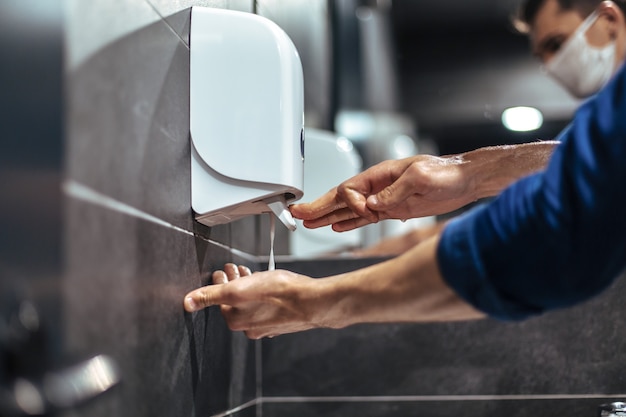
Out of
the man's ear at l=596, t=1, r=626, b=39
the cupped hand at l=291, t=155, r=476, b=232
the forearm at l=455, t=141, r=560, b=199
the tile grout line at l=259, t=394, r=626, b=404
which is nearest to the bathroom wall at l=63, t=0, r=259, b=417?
the cupped hand at l=291, t=155, r=476, b=232

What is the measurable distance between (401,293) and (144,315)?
1.14ft

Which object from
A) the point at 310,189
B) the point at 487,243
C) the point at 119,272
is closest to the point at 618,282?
the point at 310,189

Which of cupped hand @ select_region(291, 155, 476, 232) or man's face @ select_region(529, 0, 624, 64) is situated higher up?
man's face @ select_region(529, 0, 624, 64)

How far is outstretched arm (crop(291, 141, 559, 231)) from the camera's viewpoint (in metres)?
1.37

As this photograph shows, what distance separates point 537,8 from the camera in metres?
2.31

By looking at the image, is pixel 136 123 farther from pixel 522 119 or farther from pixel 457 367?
pixel 522 119

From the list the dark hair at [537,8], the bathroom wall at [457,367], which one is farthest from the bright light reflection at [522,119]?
the bathroom wall at [457,367]

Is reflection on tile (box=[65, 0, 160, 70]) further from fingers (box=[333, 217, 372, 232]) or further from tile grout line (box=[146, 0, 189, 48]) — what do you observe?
fingers (box=[333, 217, 372, 232])

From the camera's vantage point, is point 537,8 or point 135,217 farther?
point 537,8

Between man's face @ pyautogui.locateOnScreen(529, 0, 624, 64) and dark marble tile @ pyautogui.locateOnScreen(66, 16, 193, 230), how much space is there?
1.31 m

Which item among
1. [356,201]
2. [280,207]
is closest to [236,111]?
[280,207]

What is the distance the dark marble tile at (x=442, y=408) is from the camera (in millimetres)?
1666

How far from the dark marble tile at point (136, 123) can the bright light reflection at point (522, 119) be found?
1.21m

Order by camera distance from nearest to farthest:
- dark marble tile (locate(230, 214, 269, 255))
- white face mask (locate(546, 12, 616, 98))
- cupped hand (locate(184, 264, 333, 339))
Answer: cupped hand (locate(184, 264, 333, 339)), dark marble tile (locate(230, 214, 269, 255)), white face mask (locate(546, 12, 616, 98))
